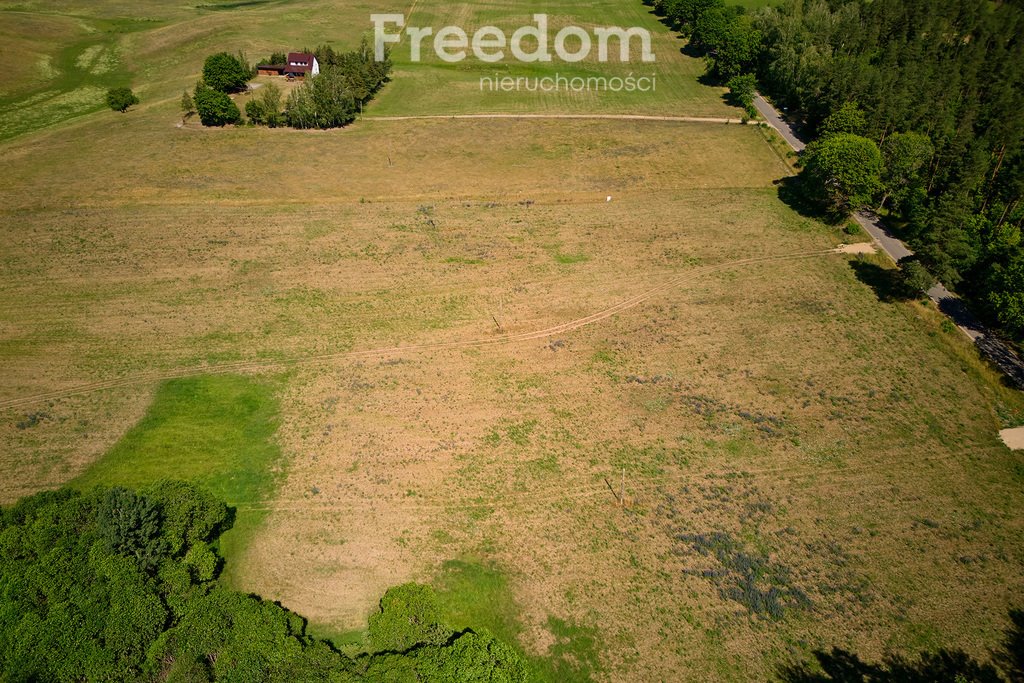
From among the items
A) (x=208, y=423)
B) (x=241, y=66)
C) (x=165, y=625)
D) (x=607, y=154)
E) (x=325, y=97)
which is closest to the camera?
(x=165, y=625)

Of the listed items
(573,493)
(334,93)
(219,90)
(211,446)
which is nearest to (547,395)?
(573,493)

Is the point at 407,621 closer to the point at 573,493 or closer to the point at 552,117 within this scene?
the point at 573,493

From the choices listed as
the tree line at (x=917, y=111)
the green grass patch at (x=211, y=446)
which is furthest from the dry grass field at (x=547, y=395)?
the tree line at (x=917, y=111)

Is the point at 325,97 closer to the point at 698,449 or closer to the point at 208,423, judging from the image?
the point at 208,423

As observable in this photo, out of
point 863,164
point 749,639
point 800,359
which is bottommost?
point 749,639

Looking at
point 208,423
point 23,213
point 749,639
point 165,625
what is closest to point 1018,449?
point 749,639
